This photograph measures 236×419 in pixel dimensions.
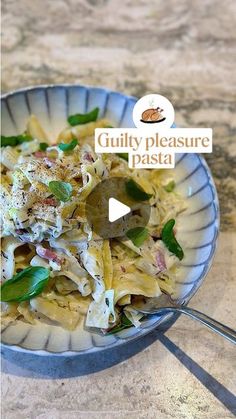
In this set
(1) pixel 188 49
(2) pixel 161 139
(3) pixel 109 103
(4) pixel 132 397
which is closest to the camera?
(4) pixel 132 397

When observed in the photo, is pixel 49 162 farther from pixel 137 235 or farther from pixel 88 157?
pixel 137 235

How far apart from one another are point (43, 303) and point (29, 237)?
0.50ft

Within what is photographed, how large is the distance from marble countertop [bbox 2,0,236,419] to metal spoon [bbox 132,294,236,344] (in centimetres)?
13

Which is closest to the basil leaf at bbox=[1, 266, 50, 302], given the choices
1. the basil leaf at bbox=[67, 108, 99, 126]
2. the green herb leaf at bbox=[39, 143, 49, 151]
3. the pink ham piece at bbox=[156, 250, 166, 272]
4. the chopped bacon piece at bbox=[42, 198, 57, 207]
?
the chopped bacon piece at bbox=[42, 198, 57, 207]

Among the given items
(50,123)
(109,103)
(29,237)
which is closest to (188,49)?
(109,103)

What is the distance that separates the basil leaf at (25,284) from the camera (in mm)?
1079

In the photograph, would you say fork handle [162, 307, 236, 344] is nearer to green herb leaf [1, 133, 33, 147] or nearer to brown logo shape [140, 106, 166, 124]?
brown logo shape [140, 106, 166, 124]

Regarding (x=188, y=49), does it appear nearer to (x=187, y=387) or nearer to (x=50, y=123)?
(x=50, y=123)

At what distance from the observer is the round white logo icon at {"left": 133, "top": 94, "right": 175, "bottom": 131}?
1366mm

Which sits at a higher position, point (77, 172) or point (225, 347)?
point (77, 172)

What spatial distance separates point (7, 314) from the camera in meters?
1.12

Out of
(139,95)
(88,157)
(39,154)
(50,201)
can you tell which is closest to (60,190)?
(50,201)

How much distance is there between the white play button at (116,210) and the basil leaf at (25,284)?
198 millimetres

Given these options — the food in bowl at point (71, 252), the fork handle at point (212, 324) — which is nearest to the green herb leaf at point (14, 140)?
the food in bowl at point (71, 252)
